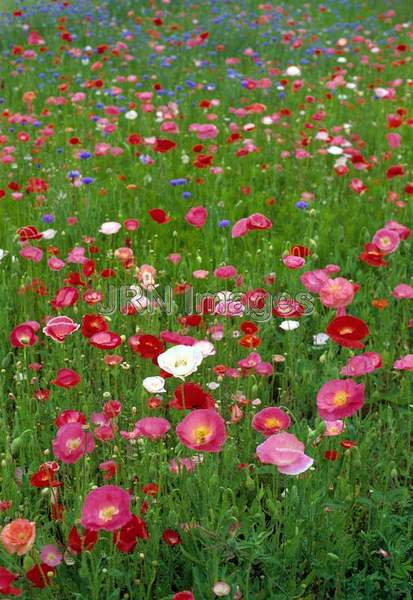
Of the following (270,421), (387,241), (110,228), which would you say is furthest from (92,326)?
(110,228)

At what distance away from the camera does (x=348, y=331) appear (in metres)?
1.89

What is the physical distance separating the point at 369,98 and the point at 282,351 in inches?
151

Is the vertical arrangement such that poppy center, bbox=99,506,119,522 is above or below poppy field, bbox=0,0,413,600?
above

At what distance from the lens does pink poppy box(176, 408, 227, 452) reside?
5.22 feet

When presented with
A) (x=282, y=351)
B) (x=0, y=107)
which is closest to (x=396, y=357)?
(x=282, y=351)

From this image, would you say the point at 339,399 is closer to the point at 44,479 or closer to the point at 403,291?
the point at 44,479

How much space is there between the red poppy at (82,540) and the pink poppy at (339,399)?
0.57m

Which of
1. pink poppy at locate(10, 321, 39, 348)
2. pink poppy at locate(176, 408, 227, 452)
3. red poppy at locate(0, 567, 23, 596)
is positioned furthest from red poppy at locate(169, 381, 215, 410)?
pink poppy at locate(10, 321, 39, 348)

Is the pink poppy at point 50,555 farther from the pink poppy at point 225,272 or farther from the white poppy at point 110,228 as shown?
the white poppy at point 110,228

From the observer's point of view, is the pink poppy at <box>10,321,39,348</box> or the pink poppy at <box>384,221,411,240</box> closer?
the pink poppy at <box>10,321,39,348</box>

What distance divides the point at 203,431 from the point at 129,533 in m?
0.27

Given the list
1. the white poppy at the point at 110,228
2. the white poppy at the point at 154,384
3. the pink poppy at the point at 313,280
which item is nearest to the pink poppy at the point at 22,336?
the white poppy at the point at 154,384

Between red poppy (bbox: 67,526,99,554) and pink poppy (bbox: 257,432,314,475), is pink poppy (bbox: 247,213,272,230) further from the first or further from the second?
red poppy (bbox: 67,526,99,554)

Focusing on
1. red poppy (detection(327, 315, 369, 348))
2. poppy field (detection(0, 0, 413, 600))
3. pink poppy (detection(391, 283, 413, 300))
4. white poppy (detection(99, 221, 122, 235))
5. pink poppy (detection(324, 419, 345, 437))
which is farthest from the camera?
white poppy (detection(99, 221, 122, 235))
